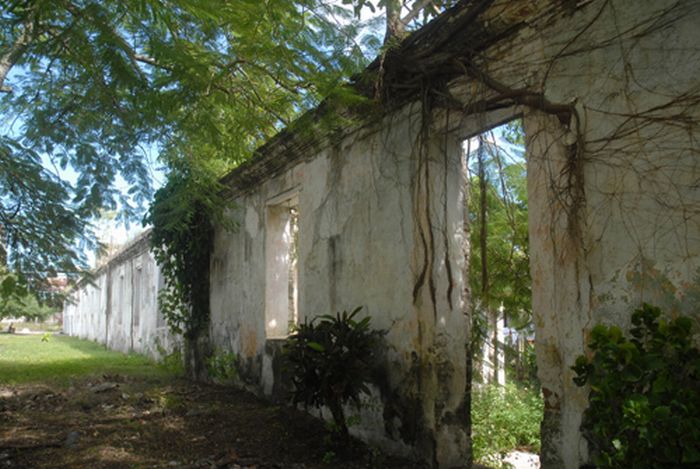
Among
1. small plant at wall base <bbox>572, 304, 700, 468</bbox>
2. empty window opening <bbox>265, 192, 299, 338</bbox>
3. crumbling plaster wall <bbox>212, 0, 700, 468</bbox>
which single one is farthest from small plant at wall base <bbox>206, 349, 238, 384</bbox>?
small plant at wall base <bbox>572, 304, 700, 468</bbox>

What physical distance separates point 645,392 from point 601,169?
3.98ft

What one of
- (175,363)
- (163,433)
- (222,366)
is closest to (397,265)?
(163,433)

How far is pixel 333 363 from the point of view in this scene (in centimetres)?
429

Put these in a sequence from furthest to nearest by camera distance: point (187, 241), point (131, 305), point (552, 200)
Result: point (131, 305) < point (187, 241) < point (552, 200)

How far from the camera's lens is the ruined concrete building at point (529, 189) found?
276 cm

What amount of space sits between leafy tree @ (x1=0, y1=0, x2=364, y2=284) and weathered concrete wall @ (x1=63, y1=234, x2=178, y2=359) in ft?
3.78

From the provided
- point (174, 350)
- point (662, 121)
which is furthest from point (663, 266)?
point (174, 350)

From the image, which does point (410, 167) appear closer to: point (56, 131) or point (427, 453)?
point (427, 453)

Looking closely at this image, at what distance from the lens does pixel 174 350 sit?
1136 centimetres

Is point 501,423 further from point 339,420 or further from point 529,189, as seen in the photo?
point 529,189

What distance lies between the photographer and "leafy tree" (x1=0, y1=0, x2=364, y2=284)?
3.78 m

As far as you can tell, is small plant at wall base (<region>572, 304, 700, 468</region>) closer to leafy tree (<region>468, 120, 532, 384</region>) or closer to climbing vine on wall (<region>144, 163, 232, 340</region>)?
leafy tree (<region>468, 120, 532, 384</region>)

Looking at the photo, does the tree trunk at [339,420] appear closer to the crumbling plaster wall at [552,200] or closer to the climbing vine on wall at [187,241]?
the crumbling plaster wall at [552,200]

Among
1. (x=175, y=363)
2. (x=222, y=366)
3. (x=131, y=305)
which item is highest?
(x=131, y=305)
